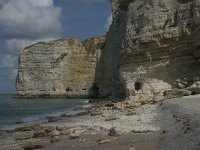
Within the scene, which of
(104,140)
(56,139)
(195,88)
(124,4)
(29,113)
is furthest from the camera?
(124,4)

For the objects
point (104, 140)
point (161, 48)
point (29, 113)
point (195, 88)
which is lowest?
point (29, 113)

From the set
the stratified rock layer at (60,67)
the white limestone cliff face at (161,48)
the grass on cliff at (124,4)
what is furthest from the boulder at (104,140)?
the stratified rock layer at (60,67)

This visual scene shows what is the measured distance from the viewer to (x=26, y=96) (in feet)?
217

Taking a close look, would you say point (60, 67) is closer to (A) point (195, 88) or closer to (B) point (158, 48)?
(B) point (158, 48)

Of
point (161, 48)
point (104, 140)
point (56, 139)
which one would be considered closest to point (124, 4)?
point (161, 48)

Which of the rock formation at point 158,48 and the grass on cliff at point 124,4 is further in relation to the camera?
the grass on cliff at point 124,4

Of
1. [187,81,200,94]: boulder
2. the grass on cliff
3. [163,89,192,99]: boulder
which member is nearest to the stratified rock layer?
the grass on cliff

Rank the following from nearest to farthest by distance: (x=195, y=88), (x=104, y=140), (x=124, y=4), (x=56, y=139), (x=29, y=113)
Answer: (x=104, y=140) → (x=56, y=139) → (x=195, y=88) → (x=29, y=113) → (x=124, y=4)

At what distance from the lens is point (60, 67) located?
65125 mm

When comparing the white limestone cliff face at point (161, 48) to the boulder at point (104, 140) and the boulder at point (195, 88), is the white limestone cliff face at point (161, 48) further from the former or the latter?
the boulder at point (104, 140)

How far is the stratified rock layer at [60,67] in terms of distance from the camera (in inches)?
2518

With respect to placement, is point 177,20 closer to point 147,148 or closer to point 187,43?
point 187,43

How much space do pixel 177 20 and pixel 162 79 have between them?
4.49m

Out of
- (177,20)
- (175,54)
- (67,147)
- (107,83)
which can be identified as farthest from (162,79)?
(107,83)
